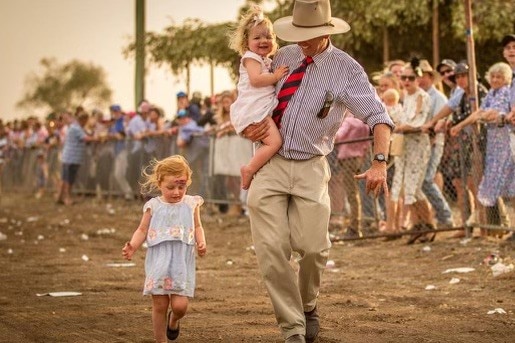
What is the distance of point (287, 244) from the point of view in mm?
7496

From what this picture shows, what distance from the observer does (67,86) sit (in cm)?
10619

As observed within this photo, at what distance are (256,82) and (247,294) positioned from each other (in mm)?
3256

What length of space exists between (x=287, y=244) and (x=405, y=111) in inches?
271

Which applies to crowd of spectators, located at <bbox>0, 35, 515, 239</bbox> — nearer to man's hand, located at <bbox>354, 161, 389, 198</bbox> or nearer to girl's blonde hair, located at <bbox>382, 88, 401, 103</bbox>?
girl's blonde hair, located at <bbox>382, 88, 401, 103</bbox>

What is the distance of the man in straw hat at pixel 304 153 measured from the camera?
7.41m

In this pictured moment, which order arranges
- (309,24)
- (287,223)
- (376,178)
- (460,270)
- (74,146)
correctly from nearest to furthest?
(376,178), (309,24), (287,223), (460,270), (74,146)

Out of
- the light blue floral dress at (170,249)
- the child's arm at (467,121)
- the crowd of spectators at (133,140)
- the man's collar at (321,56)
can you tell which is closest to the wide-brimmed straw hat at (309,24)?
the man's collar at (321,56)

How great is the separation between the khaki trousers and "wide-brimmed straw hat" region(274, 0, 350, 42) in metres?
0.74

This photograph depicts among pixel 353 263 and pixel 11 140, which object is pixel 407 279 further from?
pixel 11 140

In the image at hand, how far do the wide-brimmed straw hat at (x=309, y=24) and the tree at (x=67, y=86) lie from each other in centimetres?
9697

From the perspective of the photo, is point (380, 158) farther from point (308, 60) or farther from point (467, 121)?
point (467, 121)

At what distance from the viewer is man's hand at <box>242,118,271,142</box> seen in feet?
24.4

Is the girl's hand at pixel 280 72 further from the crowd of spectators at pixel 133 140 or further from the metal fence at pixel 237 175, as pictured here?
the crowd of spectators at pixel 133 140

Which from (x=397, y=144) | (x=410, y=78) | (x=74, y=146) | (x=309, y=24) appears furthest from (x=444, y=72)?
(x=74, y=146)
